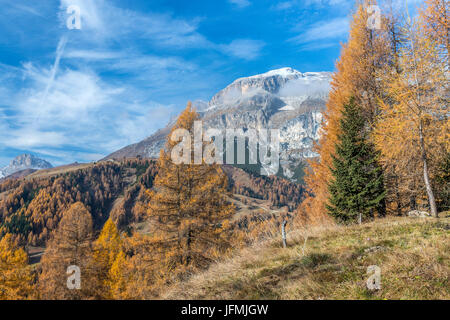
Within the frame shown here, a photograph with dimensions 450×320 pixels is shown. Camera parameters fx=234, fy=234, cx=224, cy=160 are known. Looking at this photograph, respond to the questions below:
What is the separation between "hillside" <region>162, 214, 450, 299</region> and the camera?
3.54 meters

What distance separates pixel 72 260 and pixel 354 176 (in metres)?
Result: 24.4

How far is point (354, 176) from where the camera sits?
13391mm

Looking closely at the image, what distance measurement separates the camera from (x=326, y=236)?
7918 mm

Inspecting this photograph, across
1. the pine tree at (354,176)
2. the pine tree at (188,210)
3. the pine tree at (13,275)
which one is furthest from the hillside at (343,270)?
the pine tree at (13,275)

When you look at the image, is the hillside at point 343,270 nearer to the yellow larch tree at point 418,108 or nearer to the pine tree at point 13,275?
the yellow larch tree at point 418,108

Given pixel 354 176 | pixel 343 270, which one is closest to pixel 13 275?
pixel 343 270

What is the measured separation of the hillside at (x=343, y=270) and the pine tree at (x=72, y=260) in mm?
18330

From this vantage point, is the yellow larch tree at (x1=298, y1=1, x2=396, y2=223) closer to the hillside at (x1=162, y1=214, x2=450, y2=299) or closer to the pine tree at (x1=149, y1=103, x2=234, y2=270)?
the pine tree at (x1=149, y1=103, x2=234, y2=270)

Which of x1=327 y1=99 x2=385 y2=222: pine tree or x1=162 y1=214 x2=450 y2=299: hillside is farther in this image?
x1=327 y1=99 x2=385 y2=222: pine tree

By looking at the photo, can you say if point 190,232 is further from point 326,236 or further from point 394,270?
point 394,270

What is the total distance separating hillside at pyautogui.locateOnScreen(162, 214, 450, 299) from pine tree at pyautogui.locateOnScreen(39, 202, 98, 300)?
60.1ft

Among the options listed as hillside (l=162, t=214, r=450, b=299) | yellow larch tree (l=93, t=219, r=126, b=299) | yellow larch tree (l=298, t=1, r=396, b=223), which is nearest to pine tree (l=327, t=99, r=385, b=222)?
yellow larch tree (l=298, t=1, r=396, b=223)
